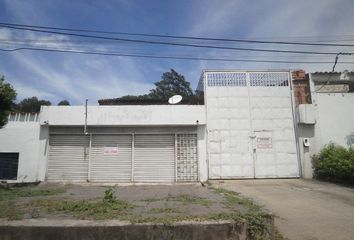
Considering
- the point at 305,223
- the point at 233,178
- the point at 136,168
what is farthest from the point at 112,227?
the point at 233,178

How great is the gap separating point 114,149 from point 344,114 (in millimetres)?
10799

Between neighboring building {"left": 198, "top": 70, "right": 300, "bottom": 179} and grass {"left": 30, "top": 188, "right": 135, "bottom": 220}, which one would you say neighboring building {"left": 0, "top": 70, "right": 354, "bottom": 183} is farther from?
grass {"left": 30, "top": 188, "right": 135, "bottom": 220}

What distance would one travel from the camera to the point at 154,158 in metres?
13.2

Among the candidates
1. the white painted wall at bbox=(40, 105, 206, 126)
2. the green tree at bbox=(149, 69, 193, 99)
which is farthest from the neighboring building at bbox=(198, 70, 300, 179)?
the green tree at bbox=(149, 69, 193, 99)

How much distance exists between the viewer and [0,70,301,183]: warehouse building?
13.0 m

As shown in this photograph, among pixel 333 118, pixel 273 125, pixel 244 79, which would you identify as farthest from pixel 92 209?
pixel 333 118

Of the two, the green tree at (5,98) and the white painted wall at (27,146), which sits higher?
the green tree at (5,98)

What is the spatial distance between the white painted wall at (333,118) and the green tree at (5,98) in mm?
12650

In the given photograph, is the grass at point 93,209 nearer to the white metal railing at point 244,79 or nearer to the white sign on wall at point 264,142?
the white sign on wall at point 264,142

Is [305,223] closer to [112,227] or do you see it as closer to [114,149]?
[112,227]

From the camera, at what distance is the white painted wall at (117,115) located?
12.9 m

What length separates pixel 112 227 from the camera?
4883mm

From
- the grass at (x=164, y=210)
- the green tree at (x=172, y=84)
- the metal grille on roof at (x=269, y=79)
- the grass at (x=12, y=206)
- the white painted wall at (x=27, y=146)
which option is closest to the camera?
the grass at (x=12, y=206)

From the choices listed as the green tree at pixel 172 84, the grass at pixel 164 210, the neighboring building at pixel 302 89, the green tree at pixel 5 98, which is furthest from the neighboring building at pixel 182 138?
the green tree at pixel 172 84
